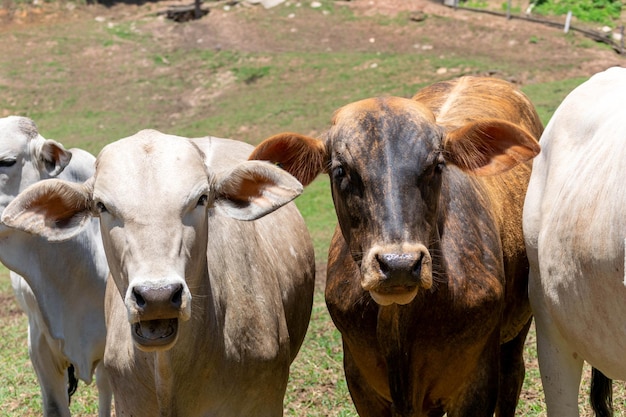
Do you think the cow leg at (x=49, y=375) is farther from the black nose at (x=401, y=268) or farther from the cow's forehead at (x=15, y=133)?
the black nose at (x=401, y=268)

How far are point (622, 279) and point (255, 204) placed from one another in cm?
151

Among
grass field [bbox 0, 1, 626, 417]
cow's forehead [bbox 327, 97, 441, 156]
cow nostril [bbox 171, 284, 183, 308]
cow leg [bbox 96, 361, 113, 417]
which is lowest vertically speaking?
grass field [bbox 0, 1, 626, 417]

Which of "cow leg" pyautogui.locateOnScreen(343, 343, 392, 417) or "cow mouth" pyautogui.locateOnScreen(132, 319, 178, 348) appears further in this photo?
"cow leg" pyautogui.locateOnScreen(343, 343, 392, 417)

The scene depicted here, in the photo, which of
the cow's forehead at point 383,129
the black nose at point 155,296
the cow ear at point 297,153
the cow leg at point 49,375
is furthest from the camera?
the cow leg at point 49,375

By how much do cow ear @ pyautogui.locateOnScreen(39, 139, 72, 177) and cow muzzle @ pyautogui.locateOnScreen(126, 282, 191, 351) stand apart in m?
2.69

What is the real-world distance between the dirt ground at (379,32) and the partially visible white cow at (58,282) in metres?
17.5

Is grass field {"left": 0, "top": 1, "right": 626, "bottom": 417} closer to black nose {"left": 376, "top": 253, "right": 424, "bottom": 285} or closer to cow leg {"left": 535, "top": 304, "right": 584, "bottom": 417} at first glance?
cow leg {"left": 535, "top": 304, "right": 584, "bottom": 417}

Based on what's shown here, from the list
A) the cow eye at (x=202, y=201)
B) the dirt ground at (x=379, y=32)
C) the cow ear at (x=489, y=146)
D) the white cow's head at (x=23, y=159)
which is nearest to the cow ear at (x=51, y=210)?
the cow eye at (x=202, y=201)

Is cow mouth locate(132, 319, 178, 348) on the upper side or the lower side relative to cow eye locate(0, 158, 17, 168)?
upper

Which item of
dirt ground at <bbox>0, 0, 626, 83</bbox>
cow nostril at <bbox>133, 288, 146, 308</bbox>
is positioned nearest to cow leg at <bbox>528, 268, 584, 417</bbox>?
cow nostril at <bbox>133, 288, 146, 308</bbox>

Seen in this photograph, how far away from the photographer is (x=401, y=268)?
3883mm

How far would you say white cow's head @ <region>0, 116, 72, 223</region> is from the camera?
6.06m

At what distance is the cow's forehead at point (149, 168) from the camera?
12.7 feet

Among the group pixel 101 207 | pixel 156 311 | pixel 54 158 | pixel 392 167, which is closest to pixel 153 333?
pixel 156 311
